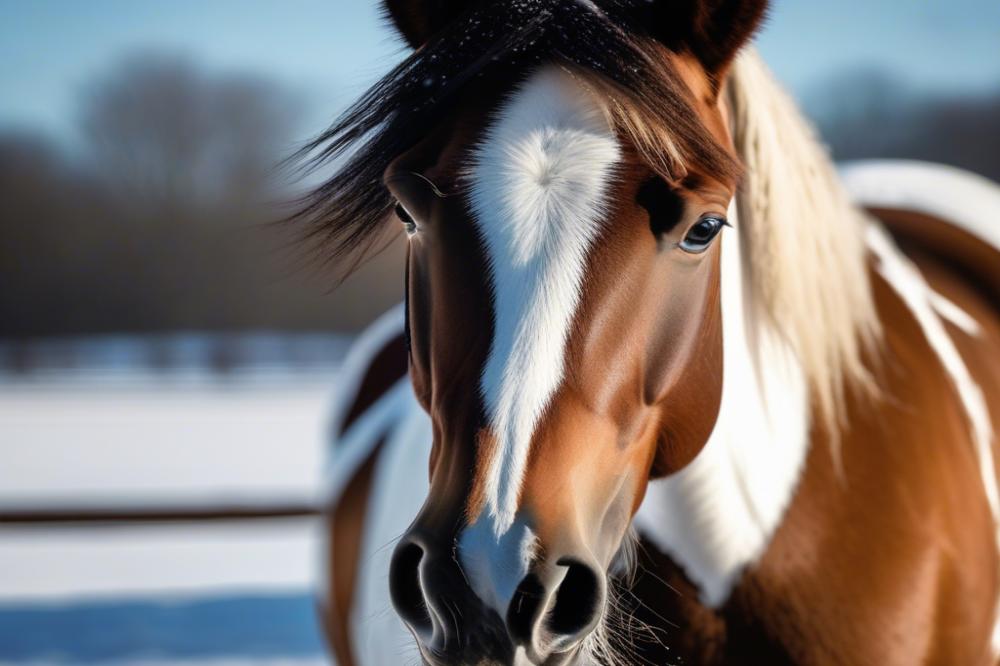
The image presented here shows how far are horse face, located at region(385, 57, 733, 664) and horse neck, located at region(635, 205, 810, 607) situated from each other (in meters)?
0.16

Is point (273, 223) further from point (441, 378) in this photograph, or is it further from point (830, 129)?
point (830, 129)

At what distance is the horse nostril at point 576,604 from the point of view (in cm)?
95

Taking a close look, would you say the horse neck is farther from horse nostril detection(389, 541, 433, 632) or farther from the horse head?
horse nostril detection(389, 541, 433, 632)

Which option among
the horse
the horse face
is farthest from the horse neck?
the horse face

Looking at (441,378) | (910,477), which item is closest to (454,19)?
(441,378)

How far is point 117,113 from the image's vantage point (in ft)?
64.2

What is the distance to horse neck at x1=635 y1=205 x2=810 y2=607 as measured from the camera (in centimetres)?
129

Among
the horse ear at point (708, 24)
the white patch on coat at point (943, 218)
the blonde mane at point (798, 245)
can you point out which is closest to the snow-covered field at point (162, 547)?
the white patch on coat at point (943, 218)

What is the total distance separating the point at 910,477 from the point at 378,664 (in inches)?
40.9

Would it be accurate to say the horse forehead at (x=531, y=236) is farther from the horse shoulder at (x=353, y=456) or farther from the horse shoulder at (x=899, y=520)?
the horse shoulder at (x=353, y=456)

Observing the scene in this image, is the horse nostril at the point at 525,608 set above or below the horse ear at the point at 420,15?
below

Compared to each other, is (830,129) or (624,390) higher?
(624,390)

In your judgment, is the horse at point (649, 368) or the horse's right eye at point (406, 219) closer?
the horse at point (649, 368)

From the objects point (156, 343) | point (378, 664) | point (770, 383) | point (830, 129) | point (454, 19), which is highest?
point (454, 19)
